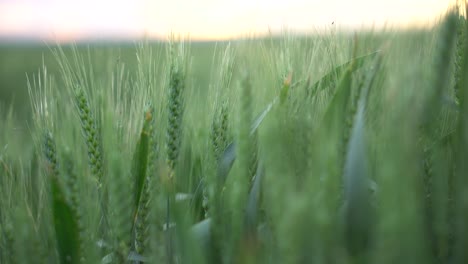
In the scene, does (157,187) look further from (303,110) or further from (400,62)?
(400,62)

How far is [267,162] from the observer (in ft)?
1.47

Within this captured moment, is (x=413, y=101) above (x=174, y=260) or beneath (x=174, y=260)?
above

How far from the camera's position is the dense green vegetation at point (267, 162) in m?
0.39

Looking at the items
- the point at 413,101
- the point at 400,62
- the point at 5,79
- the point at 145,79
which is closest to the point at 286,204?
the point at 413,101

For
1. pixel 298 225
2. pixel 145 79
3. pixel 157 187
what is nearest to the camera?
pixel 298 225

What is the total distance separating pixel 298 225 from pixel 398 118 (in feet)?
0.45

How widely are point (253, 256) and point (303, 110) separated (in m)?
0.25

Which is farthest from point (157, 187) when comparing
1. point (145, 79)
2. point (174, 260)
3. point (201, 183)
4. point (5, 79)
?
point (5, 79)

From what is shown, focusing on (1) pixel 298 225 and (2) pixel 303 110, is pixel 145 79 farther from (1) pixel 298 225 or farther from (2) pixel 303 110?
(1) pixel 298 225

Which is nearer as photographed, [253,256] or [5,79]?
[253,256]

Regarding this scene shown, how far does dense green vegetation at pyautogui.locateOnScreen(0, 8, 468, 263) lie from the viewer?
0.39 metres

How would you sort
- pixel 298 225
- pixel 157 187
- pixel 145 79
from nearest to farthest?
pixel 298 225, pixel 157 187, pixel 145 79

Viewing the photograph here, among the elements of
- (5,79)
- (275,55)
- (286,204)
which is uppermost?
(275,55)

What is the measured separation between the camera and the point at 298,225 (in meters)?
0.35
